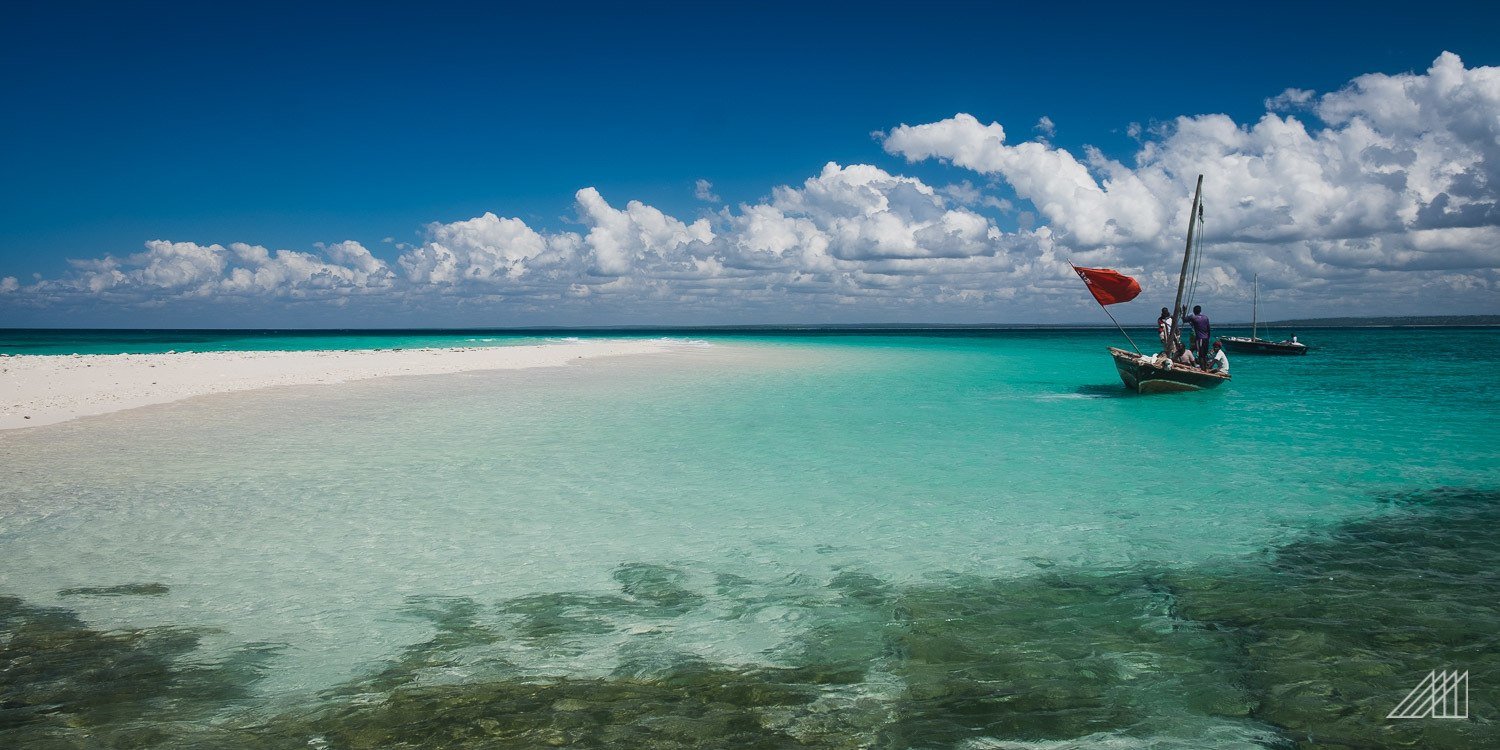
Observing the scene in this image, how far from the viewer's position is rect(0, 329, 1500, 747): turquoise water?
4.23 meters

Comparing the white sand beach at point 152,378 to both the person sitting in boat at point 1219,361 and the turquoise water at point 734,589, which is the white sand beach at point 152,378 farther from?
the person sitting in boat at point 1219,361

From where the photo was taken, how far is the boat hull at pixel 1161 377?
21.5 meters

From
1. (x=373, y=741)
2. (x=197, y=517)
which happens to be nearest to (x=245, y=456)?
(x=197, y=517)

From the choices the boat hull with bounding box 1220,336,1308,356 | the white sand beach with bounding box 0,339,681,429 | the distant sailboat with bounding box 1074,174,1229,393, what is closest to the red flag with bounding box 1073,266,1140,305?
the distant sailboat with bounding box 1074,174,1229,393

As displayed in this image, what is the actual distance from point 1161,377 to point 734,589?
62.4 feet

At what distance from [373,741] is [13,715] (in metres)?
1.91

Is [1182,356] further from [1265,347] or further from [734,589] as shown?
[1265,347]

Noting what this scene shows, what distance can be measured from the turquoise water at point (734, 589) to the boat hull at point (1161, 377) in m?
7.32

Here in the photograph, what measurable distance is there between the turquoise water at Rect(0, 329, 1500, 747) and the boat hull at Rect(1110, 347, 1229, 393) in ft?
24.0

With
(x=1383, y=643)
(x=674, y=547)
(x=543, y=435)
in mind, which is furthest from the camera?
(x=543, y=435)

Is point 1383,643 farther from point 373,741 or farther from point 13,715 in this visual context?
point 13,715

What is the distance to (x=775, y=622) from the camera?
19.0 feet

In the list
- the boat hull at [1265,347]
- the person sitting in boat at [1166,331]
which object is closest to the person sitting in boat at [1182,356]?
the person sitting in boat at [1166,331]

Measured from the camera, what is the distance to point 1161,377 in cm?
2173
